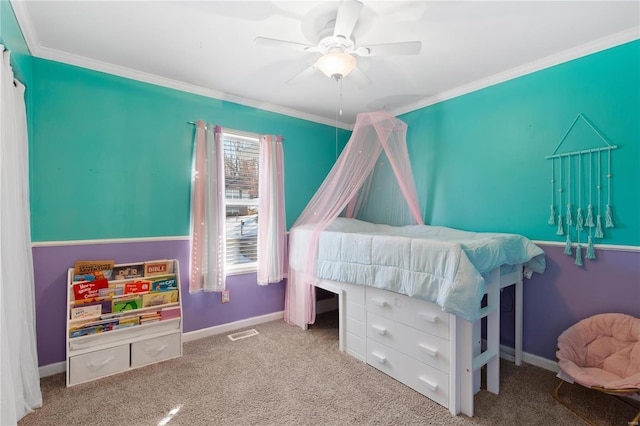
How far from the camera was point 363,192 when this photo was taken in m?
3.29

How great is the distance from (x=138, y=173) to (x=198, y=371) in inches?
69.3

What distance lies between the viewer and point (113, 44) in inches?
86.2

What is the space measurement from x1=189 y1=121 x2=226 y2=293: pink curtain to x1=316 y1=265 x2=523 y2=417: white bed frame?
4.26ft

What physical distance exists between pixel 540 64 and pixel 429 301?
6.97 feet

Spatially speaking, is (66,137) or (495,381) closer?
(495,381)

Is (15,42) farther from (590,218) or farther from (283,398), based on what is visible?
(590,218)

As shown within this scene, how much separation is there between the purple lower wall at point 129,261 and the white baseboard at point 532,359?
2280 millimetres

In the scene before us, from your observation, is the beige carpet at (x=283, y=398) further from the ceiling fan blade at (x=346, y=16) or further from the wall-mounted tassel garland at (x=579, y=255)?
the ceiling fan blade at (x=346, y=16)

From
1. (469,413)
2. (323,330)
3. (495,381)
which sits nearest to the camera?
(469,413)

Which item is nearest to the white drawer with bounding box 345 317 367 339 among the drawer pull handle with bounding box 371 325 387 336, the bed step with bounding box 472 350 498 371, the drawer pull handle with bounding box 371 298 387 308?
the drawer pull handle with bounding box 371 325 387 336

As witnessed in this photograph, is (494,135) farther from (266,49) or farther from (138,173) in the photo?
(138,173)

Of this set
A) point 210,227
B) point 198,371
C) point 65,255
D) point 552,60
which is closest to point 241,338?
point 198,371

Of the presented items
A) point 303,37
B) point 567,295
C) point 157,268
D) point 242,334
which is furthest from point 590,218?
point 157,268

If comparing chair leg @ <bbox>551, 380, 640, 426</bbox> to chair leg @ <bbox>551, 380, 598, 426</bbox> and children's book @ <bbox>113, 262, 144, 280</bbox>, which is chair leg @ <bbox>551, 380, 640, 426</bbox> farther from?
children's book @ <bbox>113, 262, 144, 280</bbox>
